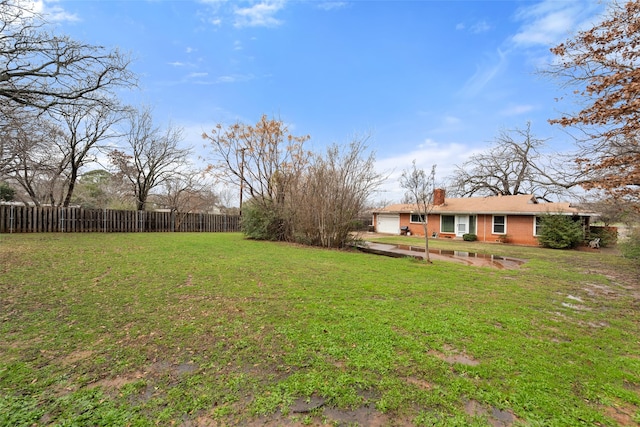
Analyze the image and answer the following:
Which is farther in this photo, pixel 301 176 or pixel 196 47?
pixel 301 176

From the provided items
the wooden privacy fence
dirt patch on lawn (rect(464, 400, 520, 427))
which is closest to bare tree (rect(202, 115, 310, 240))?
the wooden privacy fence

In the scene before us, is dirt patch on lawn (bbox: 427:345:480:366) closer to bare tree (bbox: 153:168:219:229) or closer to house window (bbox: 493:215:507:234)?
house window (bbox: 493:215:507:234)

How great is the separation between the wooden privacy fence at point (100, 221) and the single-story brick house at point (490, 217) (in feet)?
54.2

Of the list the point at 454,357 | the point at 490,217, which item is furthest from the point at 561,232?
the point at 454,357

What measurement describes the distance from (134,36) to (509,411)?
42.0 ft

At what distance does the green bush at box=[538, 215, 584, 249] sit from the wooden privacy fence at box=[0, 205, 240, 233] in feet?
73.4

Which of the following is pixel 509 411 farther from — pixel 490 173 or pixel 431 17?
pixel 490 173

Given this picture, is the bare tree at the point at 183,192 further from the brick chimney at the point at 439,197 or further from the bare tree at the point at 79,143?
the brick chimney at the point at 439,197

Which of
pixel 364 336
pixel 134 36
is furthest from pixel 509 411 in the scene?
pixel 134 36

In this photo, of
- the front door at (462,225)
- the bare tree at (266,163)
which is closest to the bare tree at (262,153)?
the bare tree at (266,163)

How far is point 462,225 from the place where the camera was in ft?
67.9

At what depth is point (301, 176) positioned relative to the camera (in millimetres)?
13266

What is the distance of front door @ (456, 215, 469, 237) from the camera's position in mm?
20484

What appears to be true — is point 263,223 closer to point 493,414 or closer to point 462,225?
point 493,414
